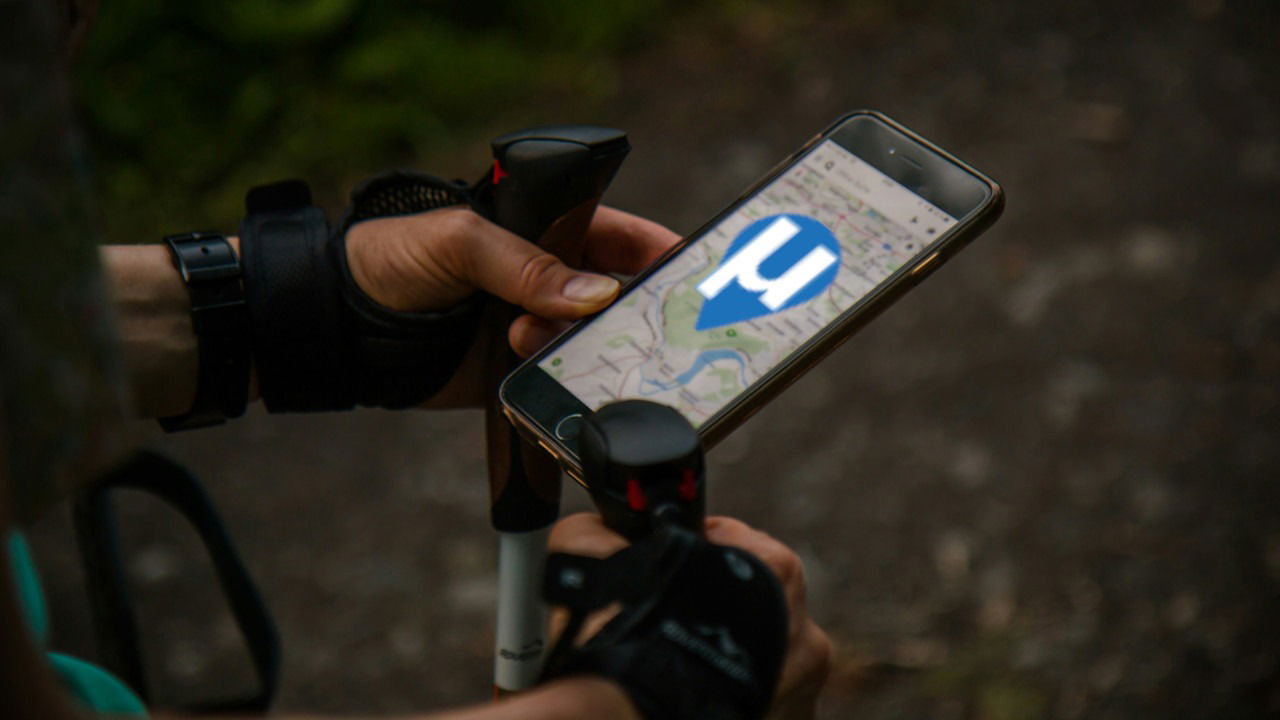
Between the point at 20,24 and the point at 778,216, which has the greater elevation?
the point at 20,24

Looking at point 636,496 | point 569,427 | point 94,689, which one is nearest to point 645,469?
point 636,496

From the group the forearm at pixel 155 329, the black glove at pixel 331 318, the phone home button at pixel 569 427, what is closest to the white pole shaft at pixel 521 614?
the phone home button at pixel 569 427

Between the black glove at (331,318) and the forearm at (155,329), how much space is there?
92mm

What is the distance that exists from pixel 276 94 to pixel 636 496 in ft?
9.16

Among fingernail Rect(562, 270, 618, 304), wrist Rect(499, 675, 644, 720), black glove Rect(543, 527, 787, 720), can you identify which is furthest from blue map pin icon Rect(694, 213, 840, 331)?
wrist Rect(499, 675, 644, 720)

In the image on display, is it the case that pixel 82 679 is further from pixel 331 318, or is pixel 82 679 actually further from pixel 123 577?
pixel 331 318

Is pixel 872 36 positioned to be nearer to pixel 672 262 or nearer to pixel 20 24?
pixel 672 262

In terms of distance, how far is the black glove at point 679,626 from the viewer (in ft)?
2.84

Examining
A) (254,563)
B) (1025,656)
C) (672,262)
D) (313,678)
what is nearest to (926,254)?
(672,262)

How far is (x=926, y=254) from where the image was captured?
4.20ft

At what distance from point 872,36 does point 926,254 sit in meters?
2.73

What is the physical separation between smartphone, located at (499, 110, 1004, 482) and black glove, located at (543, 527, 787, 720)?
28 centimetres

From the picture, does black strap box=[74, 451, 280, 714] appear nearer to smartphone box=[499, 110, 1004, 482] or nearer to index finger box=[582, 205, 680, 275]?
smartphone box=[499, 110, 1004, 482]

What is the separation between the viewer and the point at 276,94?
134 inches
